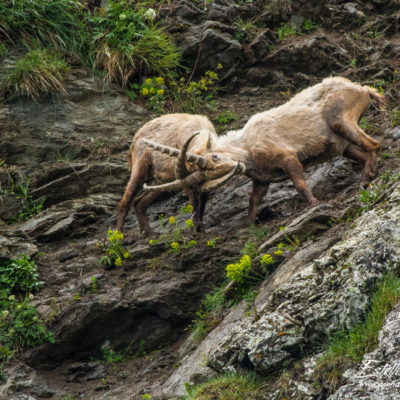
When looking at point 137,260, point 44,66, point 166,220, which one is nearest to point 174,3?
point 44,66

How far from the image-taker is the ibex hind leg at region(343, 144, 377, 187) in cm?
899

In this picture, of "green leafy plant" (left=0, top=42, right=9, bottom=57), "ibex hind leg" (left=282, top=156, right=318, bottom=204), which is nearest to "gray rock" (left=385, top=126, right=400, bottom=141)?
"ibex hind leg" (left=282, top=156, right=318, bottom=204)

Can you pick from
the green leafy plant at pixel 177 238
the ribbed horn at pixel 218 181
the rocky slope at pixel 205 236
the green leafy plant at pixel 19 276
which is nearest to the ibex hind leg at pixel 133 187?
the rocky slope at pixel 205 236

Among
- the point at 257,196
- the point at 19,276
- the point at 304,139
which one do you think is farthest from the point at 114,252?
the point at 304,139

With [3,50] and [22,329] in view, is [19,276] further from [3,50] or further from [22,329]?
[3,50]

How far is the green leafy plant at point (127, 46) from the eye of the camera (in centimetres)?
1329

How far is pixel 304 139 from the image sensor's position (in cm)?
935

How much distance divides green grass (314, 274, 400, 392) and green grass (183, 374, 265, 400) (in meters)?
0.64

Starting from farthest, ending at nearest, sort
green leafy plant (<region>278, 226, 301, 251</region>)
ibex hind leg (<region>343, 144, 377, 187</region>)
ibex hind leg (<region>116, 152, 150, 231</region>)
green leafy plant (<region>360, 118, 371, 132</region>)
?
green leafy plant (<region>360, 118, 371, 132</region>) < ibex hind leg (<region>116, 152, 150, 231</region>) < ibex hind leg (<region>343, 144, 377, 187</region>) < green leafy plant (<region>278, 226, 301, 251</region>)

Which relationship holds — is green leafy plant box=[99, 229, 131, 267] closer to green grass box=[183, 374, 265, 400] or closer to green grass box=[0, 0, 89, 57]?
green grass box=[183, 374, 265, 400]

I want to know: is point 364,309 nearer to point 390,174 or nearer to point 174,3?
point 390,174

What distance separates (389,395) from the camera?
4.00 metres

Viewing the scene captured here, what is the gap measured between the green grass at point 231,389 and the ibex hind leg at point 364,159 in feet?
13.8

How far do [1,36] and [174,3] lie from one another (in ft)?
13.6
